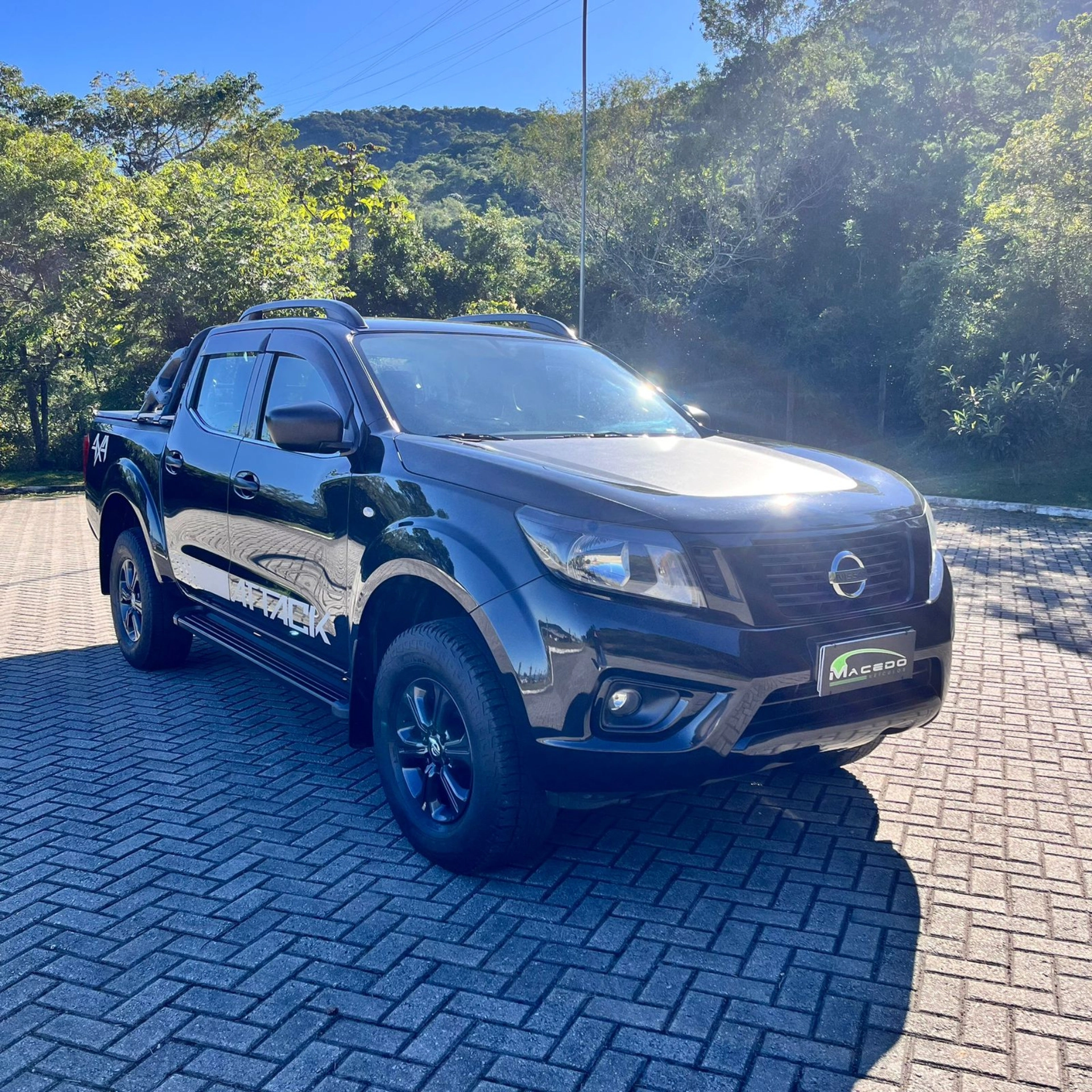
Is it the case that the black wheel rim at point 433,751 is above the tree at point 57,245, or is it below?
below

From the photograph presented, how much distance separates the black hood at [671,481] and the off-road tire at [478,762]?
1.79ft

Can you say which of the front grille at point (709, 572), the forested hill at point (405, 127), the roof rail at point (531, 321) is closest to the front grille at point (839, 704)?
the front grille at point (709, 572)

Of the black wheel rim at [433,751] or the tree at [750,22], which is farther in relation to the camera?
the tree at [750,22]

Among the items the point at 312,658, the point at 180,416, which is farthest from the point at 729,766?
the point at 180,416

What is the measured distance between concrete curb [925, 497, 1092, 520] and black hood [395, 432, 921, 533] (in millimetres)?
11339

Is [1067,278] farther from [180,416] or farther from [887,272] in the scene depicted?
[180,416]

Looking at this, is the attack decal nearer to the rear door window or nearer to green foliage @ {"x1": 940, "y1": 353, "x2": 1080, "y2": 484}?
the rear door window

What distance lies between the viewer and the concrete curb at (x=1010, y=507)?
1455 centimetres

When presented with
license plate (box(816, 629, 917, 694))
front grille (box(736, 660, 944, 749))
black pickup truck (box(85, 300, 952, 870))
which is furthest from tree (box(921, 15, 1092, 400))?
license plate (box(816, 629, 917, 694))

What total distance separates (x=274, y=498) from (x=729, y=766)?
92.3 inches

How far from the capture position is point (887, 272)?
29797mm

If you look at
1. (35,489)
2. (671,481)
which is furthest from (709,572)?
(35,489)

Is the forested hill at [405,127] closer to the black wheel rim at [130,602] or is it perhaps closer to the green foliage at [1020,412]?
the green foliage at [1020,412]

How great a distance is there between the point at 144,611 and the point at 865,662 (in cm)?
429
